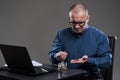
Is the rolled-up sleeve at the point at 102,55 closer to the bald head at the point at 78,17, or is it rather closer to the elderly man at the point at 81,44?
the elderly man at the point at 81,44

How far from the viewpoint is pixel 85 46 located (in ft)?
7.23

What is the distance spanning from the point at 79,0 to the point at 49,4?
0.41 m

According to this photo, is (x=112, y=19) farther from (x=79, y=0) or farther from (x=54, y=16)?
(x=54, y=16)

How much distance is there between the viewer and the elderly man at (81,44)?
204 cm

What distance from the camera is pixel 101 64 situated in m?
2.00

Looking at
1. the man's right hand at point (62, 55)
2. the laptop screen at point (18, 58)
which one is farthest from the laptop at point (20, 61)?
the man's right hand at point (62, 55)

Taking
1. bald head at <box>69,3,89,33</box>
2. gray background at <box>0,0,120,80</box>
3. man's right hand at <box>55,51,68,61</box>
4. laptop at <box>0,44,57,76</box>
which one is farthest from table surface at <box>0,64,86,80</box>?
gray background at <box>0,0,120,80</box>

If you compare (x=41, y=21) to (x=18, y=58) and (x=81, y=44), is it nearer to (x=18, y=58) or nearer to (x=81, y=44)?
(x=81, y=44)

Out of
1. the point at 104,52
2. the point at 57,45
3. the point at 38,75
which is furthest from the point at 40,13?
the point at 38,75

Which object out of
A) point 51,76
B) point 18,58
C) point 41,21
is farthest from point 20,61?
point 41,21

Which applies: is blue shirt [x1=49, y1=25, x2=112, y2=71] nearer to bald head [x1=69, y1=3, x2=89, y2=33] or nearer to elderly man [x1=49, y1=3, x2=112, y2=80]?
elderly man [x1=49, y1=3, x2=112, y2=80]

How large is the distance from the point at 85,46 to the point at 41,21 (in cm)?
152

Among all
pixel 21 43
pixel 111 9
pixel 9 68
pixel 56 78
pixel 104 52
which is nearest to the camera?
pixel 56 78

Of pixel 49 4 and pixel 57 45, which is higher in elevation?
pixel 49 4
